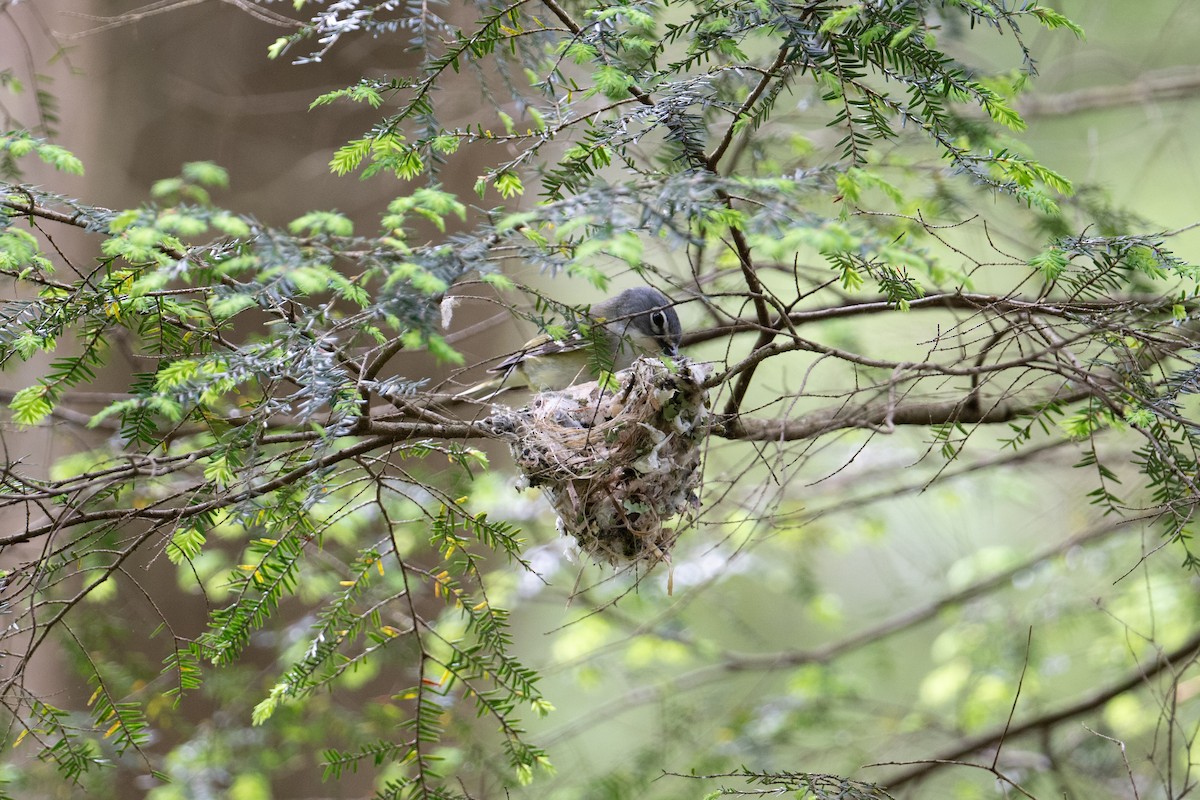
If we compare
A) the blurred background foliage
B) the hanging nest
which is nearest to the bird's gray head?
the hanging nest

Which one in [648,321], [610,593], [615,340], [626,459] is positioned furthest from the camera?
[610,593]

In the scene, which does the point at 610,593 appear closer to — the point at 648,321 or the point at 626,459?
the point at 648,321

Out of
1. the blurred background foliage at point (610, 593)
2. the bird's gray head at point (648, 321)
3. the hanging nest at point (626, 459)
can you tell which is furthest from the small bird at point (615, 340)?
the blurred background foliage at point (610, 593)

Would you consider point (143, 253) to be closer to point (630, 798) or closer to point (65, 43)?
point (630, 798)

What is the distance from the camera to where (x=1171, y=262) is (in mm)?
2053

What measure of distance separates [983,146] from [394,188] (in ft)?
10.6

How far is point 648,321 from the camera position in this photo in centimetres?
351

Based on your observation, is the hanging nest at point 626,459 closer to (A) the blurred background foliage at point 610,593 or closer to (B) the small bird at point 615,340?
(B) the small bird at point 615,340

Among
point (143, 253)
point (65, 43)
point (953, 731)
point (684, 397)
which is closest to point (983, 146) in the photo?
point (684, 397)

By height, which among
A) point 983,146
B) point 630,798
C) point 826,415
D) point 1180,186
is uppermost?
point 1180,186

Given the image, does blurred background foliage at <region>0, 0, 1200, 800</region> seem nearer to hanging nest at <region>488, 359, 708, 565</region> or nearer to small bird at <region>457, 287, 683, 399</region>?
small bird at <region>457, 287, 683, 399</region>

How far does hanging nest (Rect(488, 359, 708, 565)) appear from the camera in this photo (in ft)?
8.88

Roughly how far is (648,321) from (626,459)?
2.83ft

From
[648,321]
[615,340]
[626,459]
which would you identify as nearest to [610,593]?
[648,321]
